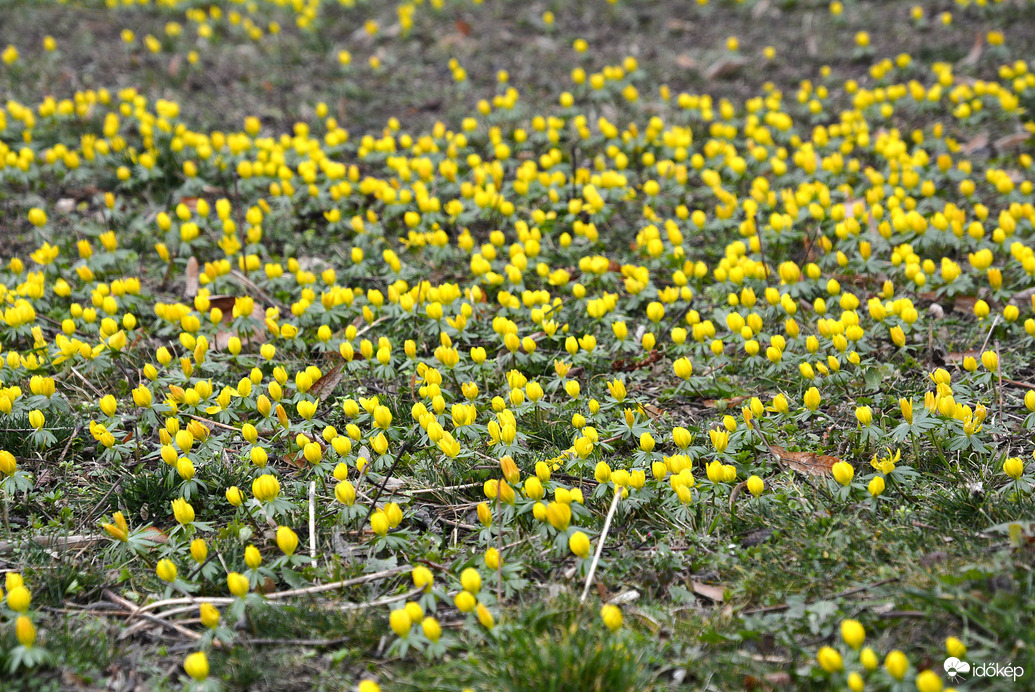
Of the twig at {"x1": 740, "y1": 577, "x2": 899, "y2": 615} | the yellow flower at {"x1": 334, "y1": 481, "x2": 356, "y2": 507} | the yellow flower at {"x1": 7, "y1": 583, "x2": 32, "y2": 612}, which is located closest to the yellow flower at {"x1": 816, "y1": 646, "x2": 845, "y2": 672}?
the twig at {"x1": 740, "y1": 577, "x2": 899, "y2": 615}

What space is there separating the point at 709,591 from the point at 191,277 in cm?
388

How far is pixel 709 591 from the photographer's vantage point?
2.84 metres

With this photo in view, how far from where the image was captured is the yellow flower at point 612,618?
2.50m

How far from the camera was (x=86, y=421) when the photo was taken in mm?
3818

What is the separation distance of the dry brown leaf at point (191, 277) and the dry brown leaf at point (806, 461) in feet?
12.0

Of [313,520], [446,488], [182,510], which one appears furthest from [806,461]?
[182,510]

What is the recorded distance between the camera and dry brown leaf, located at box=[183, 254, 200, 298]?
5.01m

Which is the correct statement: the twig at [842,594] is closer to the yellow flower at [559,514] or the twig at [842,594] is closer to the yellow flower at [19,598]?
the yellow flower at [559,514]

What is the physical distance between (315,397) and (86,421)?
110 centimetres

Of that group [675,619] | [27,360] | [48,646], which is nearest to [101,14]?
[27,360]

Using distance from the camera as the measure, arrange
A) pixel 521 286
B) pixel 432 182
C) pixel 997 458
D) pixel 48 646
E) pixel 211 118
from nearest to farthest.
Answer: pixel 48 646 < pixel 997 458 < pixel 521 286 < pixel 432 182 < pixel 211 118

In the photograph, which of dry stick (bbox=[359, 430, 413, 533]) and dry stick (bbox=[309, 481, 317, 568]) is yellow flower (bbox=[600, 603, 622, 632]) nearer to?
dry stick (bbox=[359, 430, 413, 533])

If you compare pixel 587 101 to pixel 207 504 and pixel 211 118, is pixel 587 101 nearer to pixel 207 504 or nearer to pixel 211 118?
pixel 211 118

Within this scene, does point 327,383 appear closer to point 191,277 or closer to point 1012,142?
point 191,277
